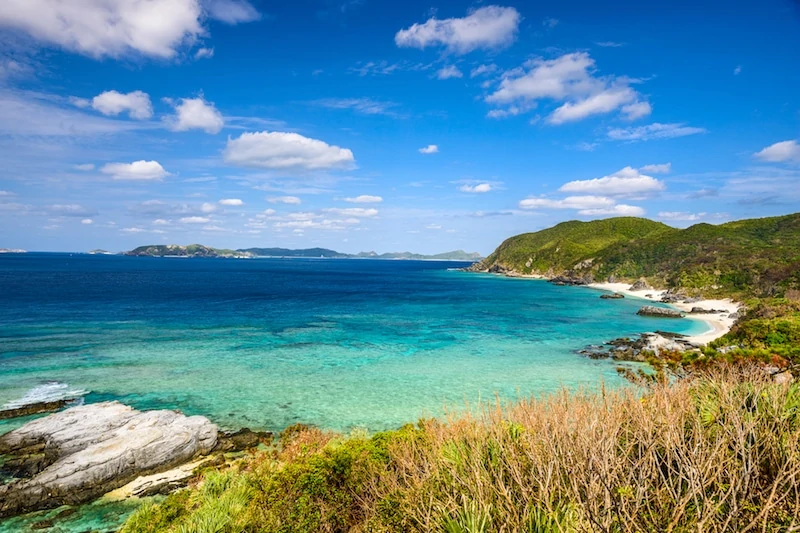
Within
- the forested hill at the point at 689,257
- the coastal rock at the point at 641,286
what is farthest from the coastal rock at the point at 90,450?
the coastal rock at the point at 641,286

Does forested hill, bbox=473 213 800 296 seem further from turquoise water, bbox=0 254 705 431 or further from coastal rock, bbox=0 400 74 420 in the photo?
coastal rock, bbox=0 400 74 420

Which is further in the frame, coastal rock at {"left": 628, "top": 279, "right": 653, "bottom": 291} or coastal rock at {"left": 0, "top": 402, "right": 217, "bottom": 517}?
coastal rock at {"left": 628, "top": 279, "right": 653, "bottom": 291}

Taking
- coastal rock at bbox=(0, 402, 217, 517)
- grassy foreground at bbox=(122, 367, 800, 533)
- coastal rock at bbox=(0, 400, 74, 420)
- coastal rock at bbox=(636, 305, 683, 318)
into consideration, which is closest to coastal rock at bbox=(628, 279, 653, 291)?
coastal rock at bbox=(636, 305, 683, 318)

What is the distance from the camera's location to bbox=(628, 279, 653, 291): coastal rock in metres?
106

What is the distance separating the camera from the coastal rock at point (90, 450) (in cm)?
1572

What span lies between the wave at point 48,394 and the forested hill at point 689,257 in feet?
301

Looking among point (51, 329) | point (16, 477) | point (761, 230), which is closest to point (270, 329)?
point (51, 329)

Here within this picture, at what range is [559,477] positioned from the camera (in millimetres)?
6672

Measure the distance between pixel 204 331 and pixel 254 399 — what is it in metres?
27.4

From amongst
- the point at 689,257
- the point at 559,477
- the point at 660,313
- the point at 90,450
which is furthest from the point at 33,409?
the point at 689,257

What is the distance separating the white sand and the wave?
188ft

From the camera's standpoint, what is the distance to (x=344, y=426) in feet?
77.0

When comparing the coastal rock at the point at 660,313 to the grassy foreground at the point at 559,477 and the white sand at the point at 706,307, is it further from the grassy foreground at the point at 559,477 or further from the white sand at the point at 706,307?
the grassy foreground at the point at 559,477

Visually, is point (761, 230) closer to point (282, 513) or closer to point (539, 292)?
point (539, 292)
